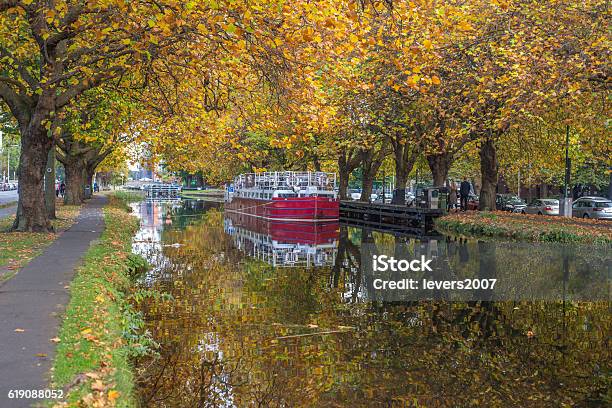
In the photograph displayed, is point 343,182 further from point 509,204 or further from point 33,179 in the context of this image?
point 33,179

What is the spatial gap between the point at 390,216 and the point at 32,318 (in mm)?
34393

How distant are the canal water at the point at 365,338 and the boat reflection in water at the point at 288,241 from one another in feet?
5.42

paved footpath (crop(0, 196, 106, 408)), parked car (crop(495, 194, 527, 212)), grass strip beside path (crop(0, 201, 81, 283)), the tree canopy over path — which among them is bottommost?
parked car (crop(495, 194, 527, 212))

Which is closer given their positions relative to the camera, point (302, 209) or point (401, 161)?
point (302, 209)

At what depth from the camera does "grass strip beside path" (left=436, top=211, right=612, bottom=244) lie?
24.3m

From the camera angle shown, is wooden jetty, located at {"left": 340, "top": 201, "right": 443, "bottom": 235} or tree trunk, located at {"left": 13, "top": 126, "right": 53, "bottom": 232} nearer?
tree trunk, located at {"left": 13, "top": 126, "right": 53, "bottom": 232}

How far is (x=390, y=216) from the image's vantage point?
41938 mm

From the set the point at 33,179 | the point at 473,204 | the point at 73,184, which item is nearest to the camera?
the point at 33,179

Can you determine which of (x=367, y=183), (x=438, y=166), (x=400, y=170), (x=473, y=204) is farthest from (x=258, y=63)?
(x=473, y=204)

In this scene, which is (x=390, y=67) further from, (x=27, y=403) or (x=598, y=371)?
(x=27, y=403)

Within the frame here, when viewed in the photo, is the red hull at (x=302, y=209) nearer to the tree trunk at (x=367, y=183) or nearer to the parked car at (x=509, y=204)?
the tree trunk at (x=367, y=183)

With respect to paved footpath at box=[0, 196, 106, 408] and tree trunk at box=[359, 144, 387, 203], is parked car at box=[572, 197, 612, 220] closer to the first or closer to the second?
tree trunk at box=[359, 144, 387, 203]

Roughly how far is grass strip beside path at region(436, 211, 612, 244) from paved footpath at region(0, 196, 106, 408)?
58.5 ft

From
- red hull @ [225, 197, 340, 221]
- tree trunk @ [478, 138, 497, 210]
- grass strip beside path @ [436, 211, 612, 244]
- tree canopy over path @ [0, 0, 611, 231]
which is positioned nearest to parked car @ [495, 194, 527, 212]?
tree trunk @ [478, 138, 497, 210]
